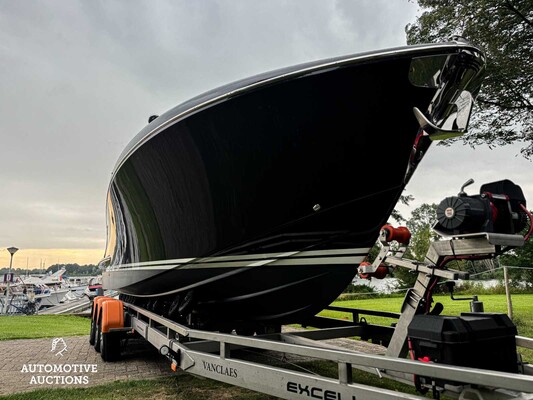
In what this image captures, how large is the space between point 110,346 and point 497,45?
752 centimetres

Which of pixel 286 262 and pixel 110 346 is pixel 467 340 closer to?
pixel 286 262

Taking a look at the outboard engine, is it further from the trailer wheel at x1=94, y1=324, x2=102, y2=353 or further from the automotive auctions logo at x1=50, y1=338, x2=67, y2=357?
the automotive auctions logo at x1=50, y1=338, x2=67, y2=357

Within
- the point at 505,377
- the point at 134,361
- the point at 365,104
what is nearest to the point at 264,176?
the point at 365,104

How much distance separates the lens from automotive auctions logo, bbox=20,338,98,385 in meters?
3.92

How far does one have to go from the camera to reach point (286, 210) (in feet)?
9.41

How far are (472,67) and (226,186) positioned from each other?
5.98ft

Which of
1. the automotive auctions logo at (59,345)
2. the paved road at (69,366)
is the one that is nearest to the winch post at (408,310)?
the paved road at (69,366)

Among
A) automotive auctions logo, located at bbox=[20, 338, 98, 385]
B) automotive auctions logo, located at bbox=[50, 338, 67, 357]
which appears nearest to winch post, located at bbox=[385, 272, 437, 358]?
automotive auctions logo, located at bbox=[20, 338, 98, 385]

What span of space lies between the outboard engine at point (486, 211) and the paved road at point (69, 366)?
3263 millimetres

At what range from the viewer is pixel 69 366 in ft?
15.0

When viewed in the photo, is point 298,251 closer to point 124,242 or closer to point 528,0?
Result: point 124,242

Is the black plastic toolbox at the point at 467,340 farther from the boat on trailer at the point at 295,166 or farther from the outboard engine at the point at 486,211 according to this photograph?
the boat on trailer at the point at 295,166

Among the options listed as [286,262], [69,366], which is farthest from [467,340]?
[69,366]

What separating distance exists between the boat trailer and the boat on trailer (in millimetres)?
339
